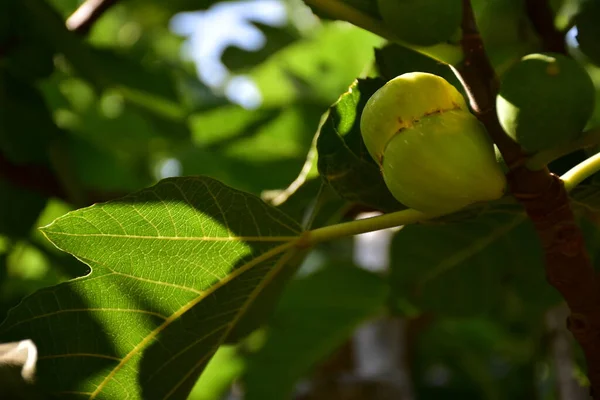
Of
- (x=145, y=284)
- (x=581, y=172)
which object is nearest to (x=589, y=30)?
(x=581, y=172)

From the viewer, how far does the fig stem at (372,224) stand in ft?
2.05

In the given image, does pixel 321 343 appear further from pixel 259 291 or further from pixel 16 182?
pixel 259 291

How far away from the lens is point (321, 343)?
149cm

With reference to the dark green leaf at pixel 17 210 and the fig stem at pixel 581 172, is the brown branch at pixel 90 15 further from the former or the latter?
the fig stem at pixel 581 172

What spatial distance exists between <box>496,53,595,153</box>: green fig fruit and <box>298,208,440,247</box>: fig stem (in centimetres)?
10

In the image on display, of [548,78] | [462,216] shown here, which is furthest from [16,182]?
[548,78]

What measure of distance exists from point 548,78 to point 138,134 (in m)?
1.29

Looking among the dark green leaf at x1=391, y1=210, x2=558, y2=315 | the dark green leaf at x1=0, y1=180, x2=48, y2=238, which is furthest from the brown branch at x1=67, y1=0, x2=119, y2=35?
the dark green leaf at x1=391, y1=210, x2=558, y2=315

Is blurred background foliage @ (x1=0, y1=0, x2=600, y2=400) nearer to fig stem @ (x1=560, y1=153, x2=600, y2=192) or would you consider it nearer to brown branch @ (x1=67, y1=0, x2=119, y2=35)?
brown branch @ (x1=67, y1=0, x2=119, y2=35)

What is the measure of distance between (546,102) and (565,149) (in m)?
0.05

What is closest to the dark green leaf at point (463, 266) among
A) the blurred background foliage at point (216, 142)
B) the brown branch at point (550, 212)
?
the blurred background foliage at point (216, 142)

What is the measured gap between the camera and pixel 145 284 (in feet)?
2.30

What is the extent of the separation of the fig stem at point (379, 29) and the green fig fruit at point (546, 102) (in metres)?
0.09

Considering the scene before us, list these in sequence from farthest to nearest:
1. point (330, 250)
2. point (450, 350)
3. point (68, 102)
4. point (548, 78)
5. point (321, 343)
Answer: point (330, 250) → point (450, 350) → point (68, 102) → point (321, 343) → point (548, 78)
